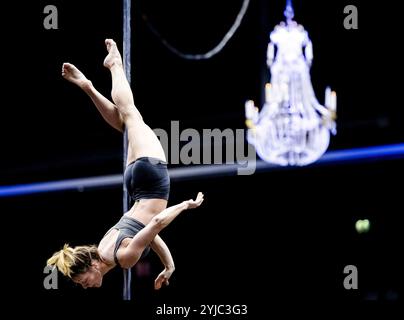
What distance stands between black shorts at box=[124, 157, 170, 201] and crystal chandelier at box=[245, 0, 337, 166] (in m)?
2.22

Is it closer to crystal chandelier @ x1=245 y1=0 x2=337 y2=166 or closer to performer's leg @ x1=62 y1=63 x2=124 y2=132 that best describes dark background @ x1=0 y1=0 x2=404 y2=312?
crystal chandelier @ x1=245 y1=0 x2=337 y2=166

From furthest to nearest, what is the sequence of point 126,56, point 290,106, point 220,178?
point 220,178 < point 290,106 < point 126,56

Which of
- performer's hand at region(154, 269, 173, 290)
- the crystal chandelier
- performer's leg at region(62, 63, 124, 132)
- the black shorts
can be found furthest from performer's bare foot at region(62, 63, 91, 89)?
the crystal chandelier

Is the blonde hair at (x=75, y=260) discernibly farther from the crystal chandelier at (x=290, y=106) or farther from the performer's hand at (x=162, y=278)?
the crystal chandelier at (x=290, y=106)

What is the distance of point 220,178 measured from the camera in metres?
7.75

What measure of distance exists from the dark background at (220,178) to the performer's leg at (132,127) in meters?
2.76

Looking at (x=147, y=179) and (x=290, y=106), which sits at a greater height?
(x=290, y=106)

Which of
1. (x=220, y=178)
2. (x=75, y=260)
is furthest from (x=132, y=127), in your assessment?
(x=220, y=178)

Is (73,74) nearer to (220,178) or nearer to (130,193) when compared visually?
(130,193)

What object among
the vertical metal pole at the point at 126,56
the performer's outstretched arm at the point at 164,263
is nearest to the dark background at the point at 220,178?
the performer's outstretched arm at the point at 164,263

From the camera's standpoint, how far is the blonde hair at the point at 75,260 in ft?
13.6

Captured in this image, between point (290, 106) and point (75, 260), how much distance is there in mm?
2832

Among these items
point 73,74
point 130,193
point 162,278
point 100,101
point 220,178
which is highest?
point 73,74

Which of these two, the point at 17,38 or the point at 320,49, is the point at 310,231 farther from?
the point at 17,38
